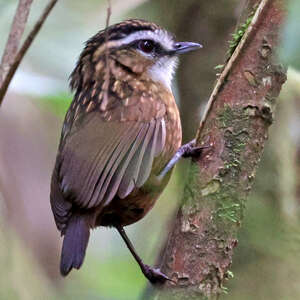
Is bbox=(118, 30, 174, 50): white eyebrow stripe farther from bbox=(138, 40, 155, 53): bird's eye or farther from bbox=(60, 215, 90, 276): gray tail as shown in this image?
bbox=(60, 215, 90, 276): gray tail

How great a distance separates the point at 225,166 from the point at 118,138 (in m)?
0.66

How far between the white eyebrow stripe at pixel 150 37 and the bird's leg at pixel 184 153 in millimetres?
773

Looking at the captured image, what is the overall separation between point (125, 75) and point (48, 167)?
3.82 ft

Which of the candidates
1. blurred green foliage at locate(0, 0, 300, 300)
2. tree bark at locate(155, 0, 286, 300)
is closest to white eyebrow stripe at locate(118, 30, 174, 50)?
blurred green foliage at locate(0, 0, 300, 300)

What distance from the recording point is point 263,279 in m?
3.17

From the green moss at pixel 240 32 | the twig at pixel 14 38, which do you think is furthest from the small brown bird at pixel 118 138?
the twig at pixel 14 38

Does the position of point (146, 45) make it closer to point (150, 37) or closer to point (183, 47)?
point (150, 37)

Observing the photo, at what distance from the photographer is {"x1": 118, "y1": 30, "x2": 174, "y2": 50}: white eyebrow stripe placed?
3.42 m

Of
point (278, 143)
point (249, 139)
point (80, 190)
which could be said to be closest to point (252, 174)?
point (249, 139)

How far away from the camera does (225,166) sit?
7.91 ft

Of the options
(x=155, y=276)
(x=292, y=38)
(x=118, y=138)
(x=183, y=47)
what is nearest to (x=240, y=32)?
(x=118, y=138)

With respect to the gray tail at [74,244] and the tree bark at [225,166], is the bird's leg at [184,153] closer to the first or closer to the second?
the tree bark at [225,166]

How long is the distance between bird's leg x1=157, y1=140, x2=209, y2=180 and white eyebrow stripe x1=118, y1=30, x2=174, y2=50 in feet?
2.54

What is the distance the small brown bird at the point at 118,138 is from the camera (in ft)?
8.96
